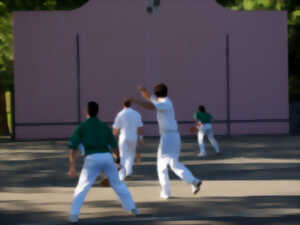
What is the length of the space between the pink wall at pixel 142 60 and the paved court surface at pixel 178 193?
8.32 m

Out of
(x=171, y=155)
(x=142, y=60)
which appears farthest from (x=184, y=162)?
(x=142, y=60)

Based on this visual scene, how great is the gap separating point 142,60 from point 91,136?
1963 cm

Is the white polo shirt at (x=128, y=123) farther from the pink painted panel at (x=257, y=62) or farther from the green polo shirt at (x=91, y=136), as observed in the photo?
the pink painted panel at (x=257, y=62)

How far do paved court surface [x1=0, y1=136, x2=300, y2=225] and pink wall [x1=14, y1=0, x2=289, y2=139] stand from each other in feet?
27.3

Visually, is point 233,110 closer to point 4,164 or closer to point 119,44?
point 119,44

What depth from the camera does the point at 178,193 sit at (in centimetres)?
1139

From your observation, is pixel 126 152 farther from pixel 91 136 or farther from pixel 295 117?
pixel 295 117

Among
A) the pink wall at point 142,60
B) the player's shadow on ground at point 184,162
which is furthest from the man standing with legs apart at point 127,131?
the pink wall at point 142,60

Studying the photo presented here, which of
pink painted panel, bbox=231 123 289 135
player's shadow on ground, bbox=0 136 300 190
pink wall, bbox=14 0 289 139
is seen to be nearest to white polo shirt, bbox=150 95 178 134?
player's shadow on ground, bbox=0 136 300 190

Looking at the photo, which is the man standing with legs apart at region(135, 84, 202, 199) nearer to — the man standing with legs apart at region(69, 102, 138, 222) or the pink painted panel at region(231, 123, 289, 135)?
the man standing with legs apart at region(69, 102, 138, 222)

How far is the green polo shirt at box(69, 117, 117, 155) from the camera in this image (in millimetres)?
8766

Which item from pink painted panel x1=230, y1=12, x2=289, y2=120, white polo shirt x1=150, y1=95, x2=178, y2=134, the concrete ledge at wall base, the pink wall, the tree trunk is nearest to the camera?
white polo shirt x1=150, y1=95, x2=178, y2=134

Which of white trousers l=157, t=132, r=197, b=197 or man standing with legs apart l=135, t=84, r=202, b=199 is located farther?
white trousers l=157, t=132, r=197, b=197

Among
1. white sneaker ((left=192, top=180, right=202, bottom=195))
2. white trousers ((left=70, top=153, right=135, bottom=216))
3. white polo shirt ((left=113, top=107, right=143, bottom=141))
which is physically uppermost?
white polo shirt ((left=113, top=107, right=143, bottom=141))
